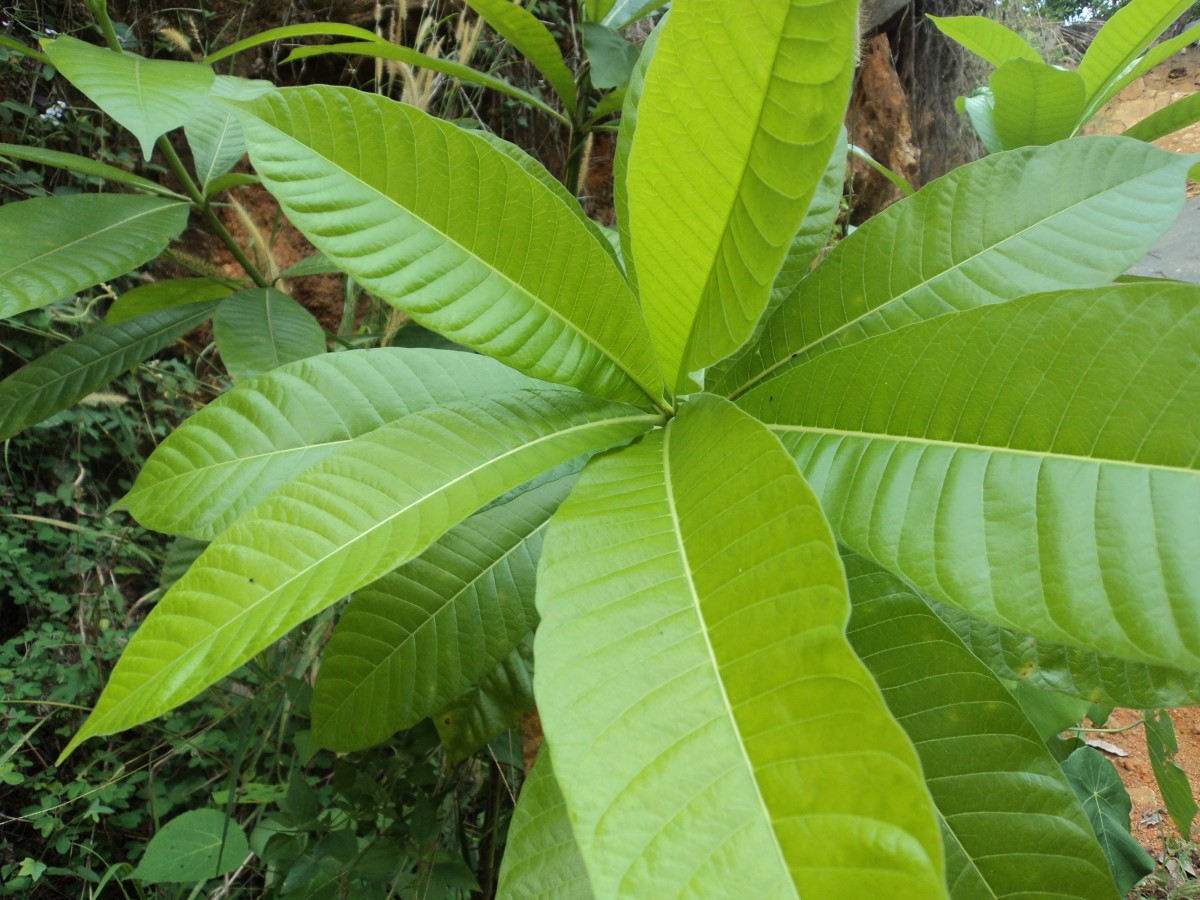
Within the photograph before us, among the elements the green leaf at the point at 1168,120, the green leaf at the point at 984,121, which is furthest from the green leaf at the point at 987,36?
the green leaf at the point at 1168,120

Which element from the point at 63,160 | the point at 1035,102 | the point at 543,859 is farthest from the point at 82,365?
the point at 1035,102

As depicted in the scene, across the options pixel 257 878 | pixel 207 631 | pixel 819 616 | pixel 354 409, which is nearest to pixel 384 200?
pixel 354 409

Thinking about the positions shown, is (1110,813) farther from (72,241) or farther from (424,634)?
(72,241)

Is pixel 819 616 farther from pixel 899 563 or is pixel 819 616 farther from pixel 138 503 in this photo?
pixel 138 503

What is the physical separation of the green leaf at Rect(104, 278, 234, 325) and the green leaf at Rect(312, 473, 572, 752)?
31.5 inches

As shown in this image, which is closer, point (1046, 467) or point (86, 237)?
point (1046, 467)

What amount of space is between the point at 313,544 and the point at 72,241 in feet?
2.72

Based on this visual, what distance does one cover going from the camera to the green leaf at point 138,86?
781 mm

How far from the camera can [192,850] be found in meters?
1.33

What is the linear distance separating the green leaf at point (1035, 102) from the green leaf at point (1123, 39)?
0.07 m

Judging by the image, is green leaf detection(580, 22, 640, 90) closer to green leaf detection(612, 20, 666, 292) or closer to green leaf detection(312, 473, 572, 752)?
green leaf detection(612, 20, 666, 292)

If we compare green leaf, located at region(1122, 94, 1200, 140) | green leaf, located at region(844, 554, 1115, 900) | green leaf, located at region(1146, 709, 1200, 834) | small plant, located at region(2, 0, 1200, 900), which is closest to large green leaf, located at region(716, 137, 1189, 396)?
small plant, located at region(2, 0, 1200, 900)

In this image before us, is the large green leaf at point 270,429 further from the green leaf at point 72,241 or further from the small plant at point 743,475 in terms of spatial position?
the green leaf at point 72,241

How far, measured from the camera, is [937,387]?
49 centimetres
